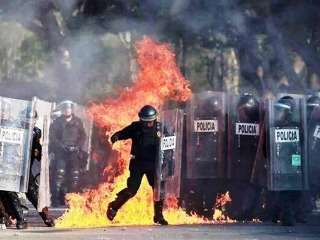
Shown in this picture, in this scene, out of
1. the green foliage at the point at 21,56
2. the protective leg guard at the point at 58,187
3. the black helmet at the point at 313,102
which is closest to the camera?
the black helmet at the point at 313,102

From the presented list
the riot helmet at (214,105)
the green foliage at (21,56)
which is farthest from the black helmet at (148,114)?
the green foliage at (21,56)

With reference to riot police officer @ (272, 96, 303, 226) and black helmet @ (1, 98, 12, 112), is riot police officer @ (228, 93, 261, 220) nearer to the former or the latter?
riot police officer @ (272, 96, 303, 226)

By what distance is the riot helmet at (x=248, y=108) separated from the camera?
14836mm

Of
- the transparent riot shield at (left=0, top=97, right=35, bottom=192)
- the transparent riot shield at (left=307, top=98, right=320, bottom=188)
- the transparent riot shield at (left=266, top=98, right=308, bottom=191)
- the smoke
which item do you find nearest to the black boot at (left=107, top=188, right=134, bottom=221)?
the transparent riot shield at (left=0, top=97, right=35, bottom=192)

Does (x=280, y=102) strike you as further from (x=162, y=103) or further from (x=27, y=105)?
(x=27, y=105)

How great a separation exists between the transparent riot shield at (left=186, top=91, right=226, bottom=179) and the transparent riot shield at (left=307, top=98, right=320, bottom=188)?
1253 mm

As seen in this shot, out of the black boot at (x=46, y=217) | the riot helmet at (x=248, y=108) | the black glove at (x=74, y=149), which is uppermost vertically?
the riot helmet at (x=248, y=108)

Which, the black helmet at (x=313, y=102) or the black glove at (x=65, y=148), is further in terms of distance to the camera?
the black glove at (x=65, y=148)

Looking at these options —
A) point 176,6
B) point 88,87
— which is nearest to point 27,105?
point 176,6

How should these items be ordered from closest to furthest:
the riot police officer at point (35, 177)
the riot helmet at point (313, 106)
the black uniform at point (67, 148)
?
the riot police officer at point (35, 177)
the riot helmet at point (313, 106)
the black uniform at point (67, 148)

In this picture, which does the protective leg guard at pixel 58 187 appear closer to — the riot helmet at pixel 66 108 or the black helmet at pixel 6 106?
the riot helmet at pixel 66 108

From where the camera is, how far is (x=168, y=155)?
46.0ft

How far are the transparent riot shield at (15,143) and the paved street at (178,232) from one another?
0.67 metres

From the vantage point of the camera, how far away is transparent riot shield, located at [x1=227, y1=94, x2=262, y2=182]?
14.8 m
